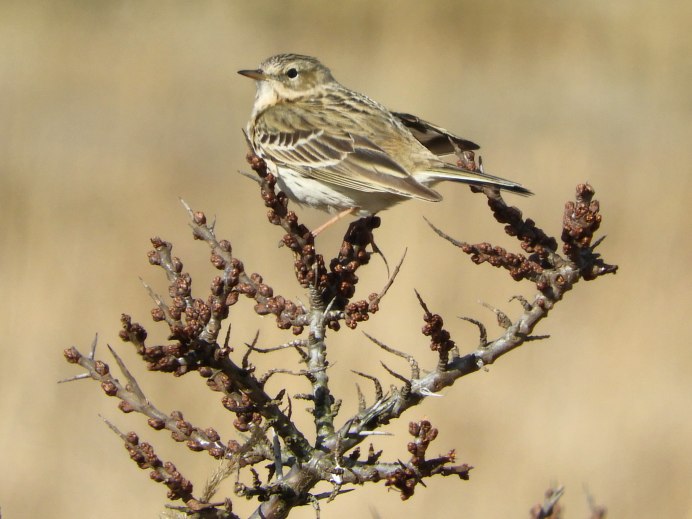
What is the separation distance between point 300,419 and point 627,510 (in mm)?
2973

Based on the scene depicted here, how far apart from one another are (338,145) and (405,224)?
3.88m

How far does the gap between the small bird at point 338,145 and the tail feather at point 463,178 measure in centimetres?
1

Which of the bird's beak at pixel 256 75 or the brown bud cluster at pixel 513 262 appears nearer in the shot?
the brown bud cluster at pixel 513 262

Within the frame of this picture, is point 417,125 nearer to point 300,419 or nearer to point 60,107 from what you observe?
point 300,419

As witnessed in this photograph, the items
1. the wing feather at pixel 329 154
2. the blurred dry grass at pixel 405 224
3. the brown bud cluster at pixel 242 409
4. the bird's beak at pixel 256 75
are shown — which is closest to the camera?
the brown bud cluster at pixel 242 409

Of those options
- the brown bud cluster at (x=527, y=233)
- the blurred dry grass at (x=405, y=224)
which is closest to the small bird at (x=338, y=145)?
the brown bud cluster at (x=527, y=233)

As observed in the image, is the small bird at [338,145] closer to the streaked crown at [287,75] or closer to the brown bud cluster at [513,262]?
the streaked crown at [287,75]

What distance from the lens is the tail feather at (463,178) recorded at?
456 centimetres

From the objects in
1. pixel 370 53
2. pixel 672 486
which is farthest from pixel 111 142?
pixel 672 486

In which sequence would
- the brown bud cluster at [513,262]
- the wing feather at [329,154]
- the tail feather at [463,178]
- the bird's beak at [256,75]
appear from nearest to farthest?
the brown bud cluster at [513,262]
the tail feather at [463,178]
the wing feather at [329,154]
the bird's beak at [256,75]

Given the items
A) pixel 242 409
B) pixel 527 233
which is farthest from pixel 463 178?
pixel 242 409

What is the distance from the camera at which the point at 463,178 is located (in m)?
5.36

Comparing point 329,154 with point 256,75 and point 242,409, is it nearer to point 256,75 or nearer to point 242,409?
point 256,75

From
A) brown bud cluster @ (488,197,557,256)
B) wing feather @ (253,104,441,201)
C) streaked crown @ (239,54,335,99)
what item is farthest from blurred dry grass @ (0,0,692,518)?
brown bud cluster @ (488,197,557,256)
